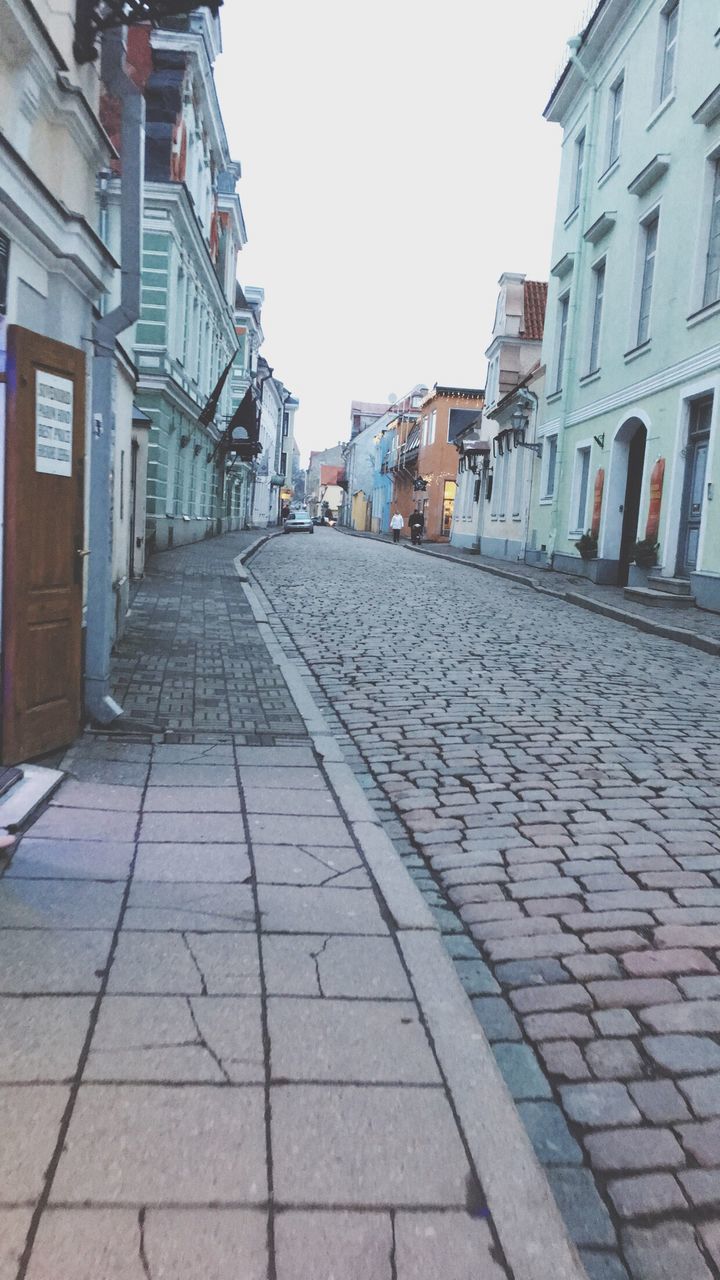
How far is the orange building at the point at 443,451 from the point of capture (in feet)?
151

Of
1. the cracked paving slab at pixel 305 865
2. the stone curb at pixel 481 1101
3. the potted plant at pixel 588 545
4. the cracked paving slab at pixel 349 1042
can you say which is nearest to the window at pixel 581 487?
the potted plant at pixel 588 545

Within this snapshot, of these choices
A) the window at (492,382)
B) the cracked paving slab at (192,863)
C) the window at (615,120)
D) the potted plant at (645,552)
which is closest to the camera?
the cracked paving slab at (192,863)

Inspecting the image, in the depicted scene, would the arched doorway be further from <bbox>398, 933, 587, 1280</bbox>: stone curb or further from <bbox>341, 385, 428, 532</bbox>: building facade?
<bbox>341, 385, 428, 532</bbox>: building facade

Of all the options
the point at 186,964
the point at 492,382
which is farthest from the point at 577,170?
the point at 186,964

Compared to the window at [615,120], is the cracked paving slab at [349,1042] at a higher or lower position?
lower

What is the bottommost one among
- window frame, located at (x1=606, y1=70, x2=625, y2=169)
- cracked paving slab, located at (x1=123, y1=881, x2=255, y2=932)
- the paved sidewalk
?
the paved sidewalk

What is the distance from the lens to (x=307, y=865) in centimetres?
396

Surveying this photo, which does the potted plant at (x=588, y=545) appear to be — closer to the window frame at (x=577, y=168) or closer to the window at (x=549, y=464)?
the window at (x=549, y=464)

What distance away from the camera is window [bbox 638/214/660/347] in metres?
17.3

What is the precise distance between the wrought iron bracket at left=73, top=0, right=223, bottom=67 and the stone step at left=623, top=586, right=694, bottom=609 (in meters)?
10.3

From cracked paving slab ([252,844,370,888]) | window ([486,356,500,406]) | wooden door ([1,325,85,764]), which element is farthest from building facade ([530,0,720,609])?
cracked paving slab ([252,844,370,888])

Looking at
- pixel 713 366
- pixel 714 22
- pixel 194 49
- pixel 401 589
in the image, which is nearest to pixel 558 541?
pixel 401 589

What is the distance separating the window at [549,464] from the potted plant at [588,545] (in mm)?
4020

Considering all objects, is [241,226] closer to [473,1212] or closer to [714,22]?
[714,22]
